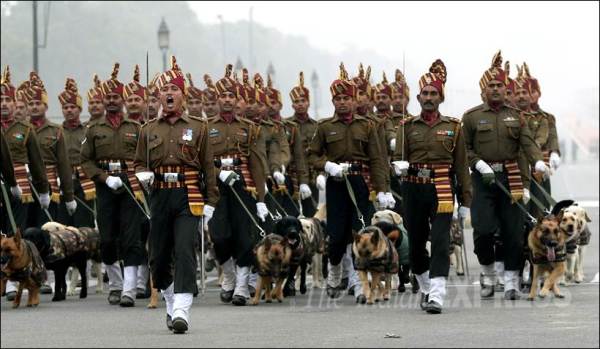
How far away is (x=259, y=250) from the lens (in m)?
19.0

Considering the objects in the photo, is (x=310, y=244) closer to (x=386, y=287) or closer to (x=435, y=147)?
(x=386, y=287)

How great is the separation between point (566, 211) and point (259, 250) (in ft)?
12.9

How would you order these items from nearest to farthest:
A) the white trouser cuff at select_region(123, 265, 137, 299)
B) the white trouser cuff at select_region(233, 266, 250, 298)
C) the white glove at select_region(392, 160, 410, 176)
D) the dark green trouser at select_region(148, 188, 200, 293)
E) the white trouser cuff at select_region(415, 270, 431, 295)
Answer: the dark green trouser at select_region(148, 188, 200, 293), the white glove at select_region(392, 160, 410, 176), the white trouser cuff at select_region(415, 270, 431, 295), the white trouser cuff at select_region(123, 265, 137, 299), the white trouser cuff at select_region(233, 266, 250, 298)

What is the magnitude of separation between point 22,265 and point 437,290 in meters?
3.98

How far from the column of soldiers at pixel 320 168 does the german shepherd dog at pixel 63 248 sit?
339 mm

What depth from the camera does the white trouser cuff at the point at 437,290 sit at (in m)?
17.1

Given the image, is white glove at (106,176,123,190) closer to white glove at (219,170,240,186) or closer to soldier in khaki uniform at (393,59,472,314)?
white glove at (219,170,240,186)

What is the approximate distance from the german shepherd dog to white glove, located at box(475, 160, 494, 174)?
428cm

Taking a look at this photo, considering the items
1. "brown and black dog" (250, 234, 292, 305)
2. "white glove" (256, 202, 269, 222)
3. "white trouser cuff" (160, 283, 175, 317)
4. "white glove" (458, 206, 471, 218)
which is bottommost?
"white trouser cuff" (160, 283, 175, 317)

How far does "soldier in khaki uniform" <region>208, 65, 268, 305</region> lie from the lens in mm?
19266

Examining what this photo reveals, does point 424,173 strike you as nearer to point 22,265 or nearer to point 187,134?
point 187,134

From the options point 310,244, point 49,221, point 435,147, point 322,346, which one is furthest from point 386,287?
point 322,346

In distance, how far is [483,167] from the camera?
18.6 metres

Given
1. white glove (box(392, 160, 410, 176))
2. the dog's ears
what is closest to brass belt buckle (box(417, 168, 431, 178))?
white glove (box(392, 160, 410, 176))
